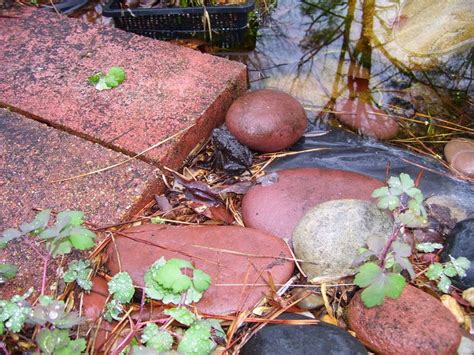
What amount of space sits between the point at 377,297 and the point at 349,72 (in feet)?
6.01

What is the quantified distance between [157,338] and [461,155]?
174 centimetres

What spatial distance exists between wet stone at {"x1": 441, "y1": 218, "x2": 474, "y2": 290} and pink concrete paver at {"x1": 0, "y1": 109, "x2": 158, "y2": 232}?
A: 4.02 feet

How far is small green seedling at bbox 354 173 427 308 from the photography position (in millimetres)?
1529

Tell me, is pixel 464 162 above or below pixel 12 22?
below

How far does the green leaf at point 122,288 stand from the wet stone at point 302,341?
427 mm

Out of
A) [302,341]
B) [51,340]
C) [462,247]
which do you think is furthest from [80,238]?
[462,247]

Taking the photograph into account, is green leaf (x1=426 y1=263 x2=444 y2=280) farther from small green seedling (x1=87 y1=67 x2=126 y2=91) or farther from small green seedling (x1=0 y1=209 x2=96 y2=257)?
small green seedling (x1=87 y1=67 x2=126 y2=91)

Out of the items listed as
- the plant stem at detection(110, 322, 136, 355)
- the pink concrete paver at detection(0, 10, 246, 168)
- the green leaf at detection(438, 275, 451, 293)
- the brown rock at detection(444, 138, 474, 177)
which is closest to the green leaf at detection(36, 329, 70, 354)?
the plant stem at detection(110, 322, 136, 355)

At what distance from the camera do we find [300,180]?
2172 mm

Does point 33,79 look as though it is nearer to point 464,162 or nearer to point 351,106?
point 351,106

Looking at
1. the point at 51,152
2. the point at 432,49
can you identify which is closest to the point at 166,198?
the point at 51,152

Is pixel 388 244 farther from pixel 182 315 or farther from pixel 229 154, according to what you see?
pixel 229 154

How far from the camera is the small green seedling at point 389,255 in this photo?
1.53 m

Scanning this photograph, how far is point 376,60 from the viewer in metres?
3.08
